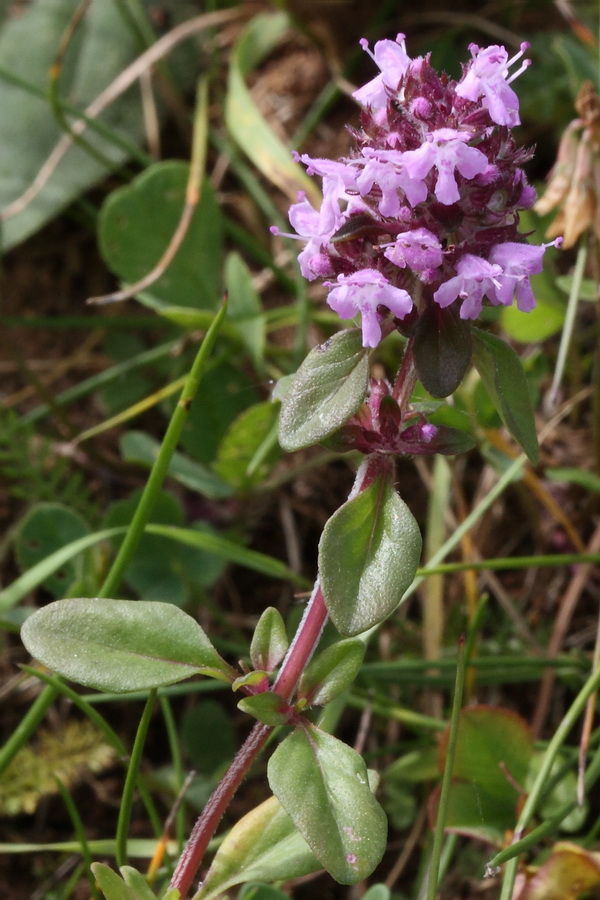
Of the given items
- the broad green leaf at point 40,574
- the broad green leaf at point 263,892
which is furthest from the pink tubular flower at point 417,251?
the broad green leaf at point 263,892

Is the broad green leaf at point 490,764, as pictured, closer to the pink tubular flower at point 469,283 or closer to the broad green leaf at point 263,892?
the broad green leaf at point 263,892

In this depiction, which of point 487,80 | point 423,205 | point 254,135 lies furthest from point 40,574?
point 254,135

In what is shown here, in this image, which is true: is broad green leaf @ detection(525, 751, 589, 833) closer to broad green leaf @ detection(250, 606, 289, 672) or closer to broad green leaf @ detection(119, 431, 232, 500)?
broad green leaf @ detection(250, 606, 289, 672)

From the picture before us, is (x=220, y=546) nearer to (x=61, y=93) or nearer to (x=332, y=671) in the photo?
(x=332, y=671)

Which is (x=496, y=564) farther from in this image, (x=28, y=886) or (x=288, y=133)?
(x=288, y=133)

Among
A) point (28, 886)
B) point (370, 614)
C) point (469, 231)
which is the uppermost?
point (469, 231)

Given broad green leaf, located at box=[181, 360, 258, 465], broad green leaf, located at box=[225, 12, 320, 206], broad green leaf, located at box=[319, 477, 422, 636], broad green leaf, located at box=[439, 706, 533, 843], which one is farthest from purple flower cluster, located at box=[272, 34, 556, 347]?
broad green leaf, located at box=[225, 12, 320, 206]

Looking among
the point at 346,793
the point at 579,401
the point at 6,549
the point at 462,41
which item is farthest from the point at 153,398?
the point at 462,41
